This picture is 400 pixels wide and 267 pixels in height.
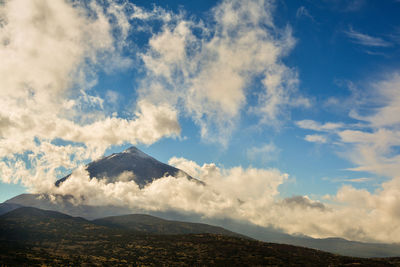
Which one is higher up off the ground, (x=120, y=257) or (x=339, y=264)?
(x=339, y=264)

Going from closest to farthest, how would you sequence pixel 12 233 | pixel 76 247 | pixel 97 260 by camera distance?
1. pixel 97 260
2. pixel 76 247
3. pixel 12 233

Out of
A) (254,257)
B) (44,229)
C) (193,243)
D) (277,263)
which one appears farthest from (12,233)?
(277,263)

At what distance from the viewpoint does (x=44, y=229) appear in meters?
162

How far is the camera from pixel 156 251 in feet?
374

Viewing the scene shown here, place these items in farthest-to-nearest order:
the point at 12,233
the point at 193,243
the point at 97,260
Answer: the point at 12,233, the point at 193,243, the point at 97,260

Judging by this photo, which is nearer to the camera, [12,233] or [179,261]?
[179,261]

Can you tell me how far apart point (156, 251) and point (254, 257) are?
41.2 m

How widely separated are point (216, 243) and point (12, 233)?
114 m

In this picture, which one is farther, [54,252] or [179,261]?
[54,252]

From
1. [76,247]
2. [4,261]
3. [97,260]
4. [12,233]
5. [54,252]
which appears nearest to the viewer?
[4,261]

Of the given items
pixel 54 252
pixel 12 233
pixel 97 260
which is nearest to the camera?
pixel 97 260

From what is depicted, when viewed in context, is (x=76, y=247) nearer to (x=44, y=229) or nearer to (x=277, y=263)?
(x=44, y=229)

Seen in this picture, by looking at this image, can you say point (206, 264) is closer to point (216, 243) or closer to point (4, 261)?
point (216, 243)

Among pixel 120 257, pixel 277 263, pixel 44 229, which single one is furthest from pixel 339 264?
pixel 44 229
